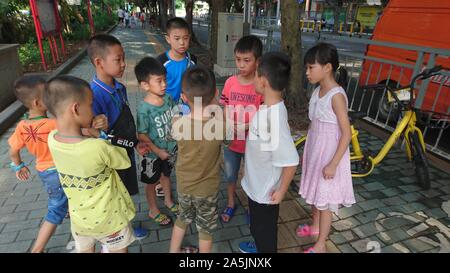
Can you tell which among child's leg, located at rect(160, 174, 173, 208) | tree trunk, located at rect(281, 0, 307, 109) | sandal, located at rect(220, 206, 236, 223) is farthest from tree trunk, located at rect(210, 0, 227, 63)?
sandal, located at rect(220, 206, 236, 223)

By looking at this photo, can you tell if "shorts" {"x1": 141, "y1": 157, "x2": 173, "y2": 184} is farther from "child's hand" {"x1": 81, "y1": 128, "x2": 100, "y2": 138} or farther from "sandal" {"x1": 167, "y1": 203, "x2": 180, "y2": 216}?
"child's hand" {"x1": 81, "y1": 128, "x2": 100, "y2": 138}

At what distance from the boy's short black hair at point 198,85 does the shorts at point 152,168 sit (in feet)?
2.84

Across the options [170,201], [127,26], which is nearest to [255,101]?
[170,201]

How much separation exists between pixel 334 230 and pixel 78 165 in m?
2.13

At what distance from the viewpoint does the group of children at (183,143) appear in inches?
65.4

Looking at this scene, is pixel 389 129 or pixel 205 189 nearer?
pixel 205 189

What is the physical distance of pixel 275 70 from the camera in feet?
5.58

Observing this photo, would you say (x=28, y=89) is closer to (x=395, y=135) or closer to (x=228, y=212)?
(x=228, y=212)

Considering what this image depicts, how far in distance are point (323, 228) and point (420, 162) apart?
172cm

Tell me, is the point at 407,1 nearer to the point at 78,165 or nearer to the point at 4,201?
the point at 78,165

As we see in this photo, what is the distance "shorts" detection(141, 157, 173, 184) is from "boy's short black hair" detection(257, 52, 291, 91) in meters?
1.16

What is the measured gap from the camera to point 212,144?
1.79 m

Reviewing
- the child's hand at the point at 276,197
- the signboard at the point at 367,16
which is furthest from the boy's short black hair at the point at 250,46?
the signboard at the point at 367,16

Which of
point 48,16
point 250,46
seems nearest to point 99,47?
point 250,46
